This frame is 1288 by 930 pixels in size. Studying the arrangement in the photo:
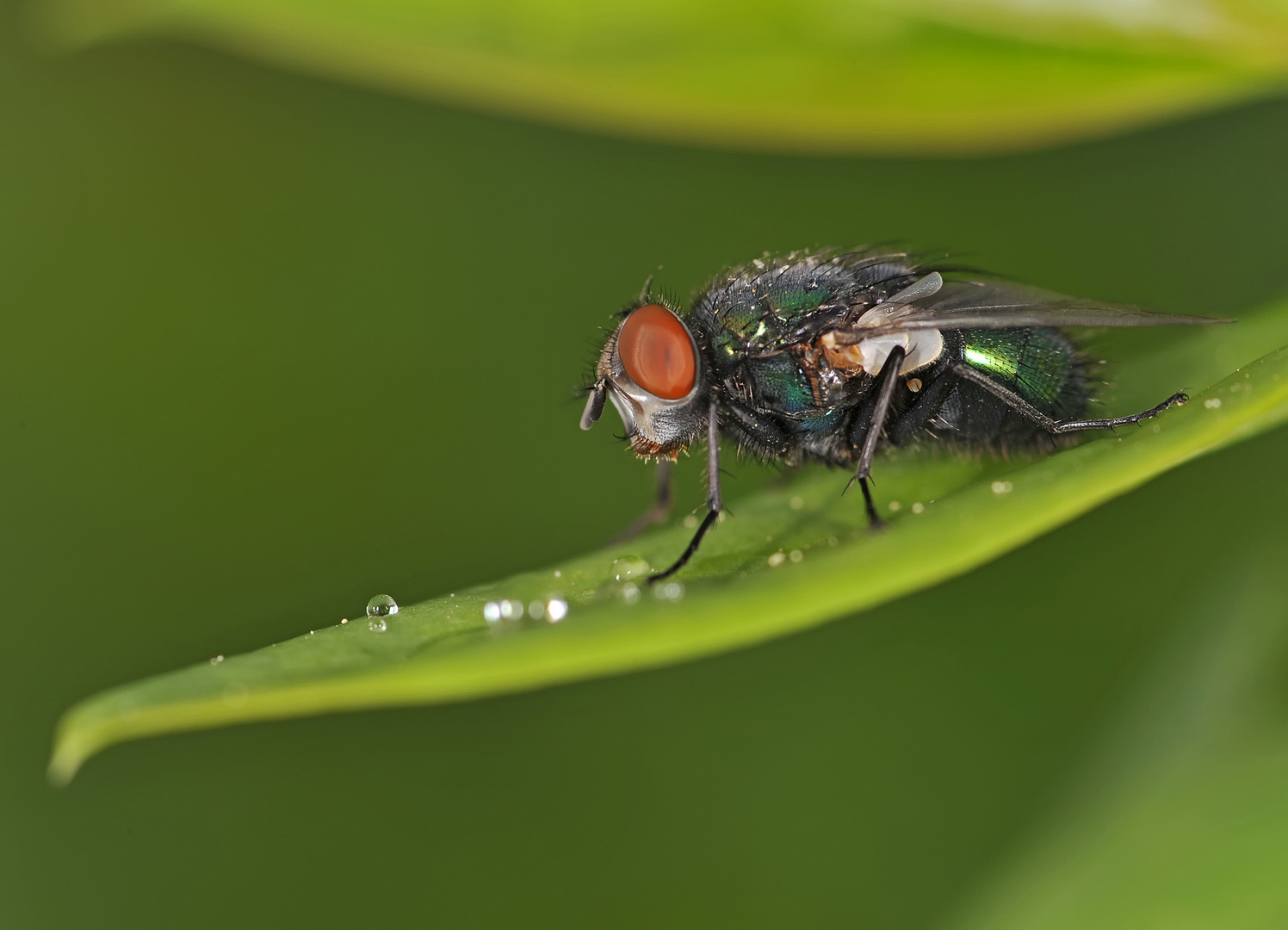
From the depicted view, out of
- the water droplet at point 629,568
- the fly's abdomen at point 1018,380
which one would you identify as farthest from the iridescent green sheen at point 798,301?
the water droplet at point 629,568

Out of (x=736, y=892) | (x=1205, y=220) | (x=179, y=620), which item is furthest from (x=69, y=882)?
(x=1205, y=220)

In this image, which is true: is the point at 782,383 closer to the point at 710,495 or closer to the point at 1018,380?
the point at 710,495

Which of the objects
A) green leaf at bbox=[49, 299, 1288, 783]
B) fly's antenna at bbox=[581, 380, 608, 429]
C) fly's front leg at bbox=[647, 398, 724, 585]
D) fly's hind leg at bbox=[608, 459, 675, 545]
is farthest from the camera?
fly's hind leg at bbox=[608, 459, 675, 545]

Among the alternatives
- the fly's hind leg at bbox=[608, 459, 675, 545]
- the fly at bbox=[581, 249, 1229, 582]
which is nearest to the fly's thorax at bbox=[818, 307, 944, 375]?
the fly at bbox=[581, 249, 1229, 582]

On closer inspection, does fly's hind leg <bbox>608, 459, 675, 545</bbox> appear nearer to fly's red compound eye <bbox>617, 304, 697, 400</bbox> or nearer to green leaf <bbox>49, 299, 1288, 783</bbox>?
fly's red compound eye <bbox>617, 304, 697, 400</bbox>

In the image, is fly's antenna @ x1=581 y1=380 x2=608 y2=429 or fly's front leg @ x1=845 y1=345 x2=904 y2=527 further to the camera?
fly's antenna @ x1=581 y1=380 x2=608 y2=429

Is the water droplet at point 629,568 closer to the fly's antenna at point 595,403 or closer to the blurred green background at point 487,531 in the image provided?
the fly's antenna at point 595,403

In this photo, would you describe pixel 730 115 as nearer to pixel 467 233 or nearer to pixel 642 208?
pixel 642 208
